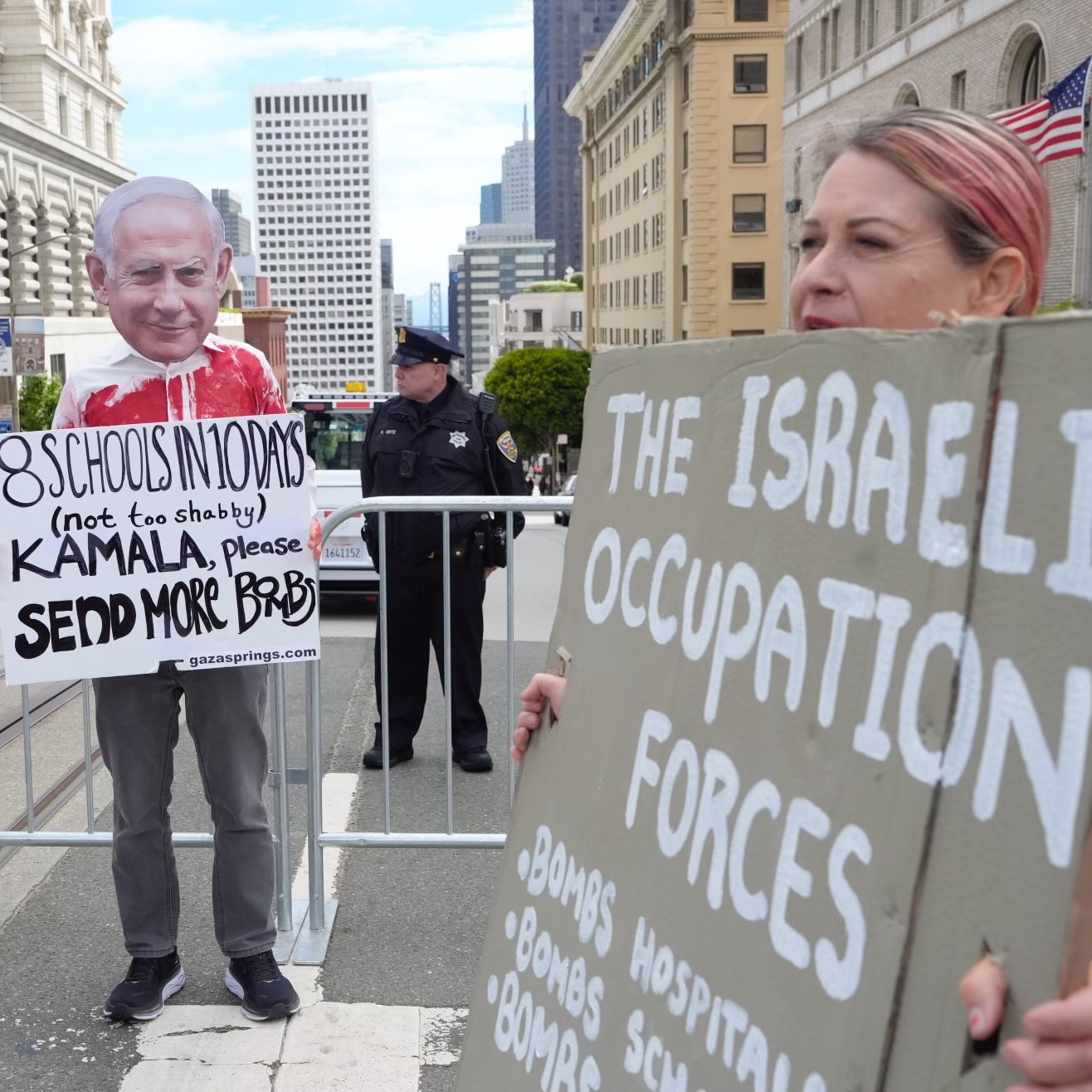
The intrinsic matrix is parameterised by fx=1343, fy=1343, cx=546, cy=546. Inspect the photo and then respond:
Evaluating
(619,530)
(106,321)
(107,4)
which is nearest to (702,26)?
(106,321)

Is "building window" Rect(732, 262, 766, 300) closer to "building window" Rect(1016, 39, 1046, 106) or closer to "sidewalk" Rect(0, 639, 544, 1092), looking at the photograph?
"building window" Rect(1016, 39, 1046, 106)

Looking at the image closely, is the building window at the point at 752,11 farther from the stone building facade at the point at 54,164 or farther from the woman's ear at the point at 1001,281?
the woman's ear at the point at 1001,281

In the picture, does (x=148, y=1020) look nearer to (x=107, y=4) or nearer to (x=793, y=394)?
(x=793, y=394)

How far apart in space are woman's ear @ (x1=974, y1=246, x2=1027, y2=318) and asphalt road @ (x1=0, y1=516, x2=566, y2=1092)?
2461 mm

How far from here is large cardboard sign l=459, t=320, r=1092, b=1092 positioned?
1.04 m

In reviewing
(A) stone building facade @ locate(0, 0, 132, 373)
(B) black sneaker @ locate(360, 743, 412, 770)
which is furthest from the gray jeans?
(A) stone building facade @ locate(0, 0, 132, 373)

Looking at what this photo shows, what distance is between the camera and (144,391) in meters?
3.57

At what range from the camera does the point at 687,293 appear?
227 ft

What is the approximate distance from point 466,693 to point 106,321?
6497 centimetres

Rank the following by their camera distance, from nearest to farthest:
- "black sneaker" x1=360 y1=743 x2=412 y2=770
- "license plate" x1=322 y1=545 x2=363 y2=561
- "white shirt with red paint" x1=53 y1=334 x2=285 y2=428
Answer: "white shirt with red paint" x1=53 y1=334 x2=285 y2=428
"black sneaker" x1=360 y1=743 x2=412 y2=770
"license plate" x1=322 y1=545 x2=363 y2=561

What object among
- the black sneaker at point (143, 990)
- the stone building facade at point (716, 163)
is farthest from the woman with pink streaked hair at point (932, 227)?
the stone building facade at point (716, 163)

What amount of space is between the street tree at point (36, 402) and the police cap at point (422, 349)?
3758cm

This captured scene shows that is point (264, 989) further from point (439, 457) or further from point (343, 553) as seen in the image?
point (343, 553)

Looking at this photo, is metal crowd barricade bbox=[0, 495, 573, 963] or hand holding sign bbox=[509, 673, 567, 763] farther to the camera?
metal crowd barricade bbox=[0, 495, 573, 963]
